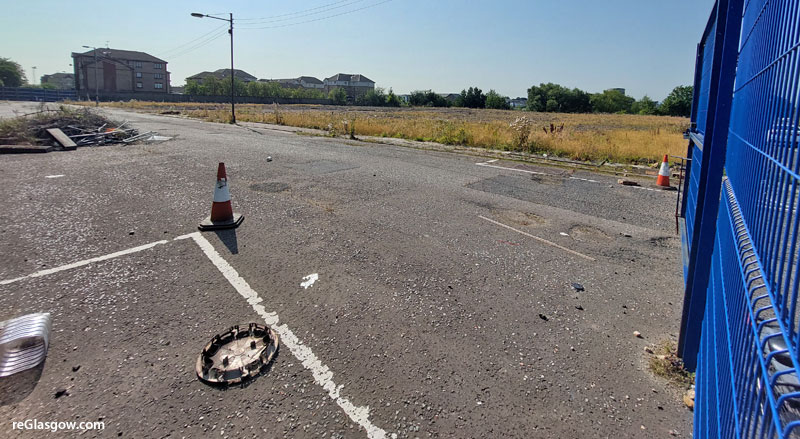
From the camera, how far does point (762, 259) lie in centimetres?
127

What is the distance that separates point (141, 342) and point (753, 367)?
3.68m

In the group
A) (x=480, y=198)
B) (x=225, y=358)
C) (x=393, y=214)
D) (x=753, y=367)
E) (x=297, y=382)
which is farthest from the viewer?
(x=480, y=198)

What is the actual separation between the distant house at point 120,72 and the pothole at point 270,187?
94.9 meters

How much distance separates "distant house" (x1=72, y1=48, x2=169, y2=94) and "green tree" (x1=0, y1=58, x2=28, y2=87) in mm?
20433

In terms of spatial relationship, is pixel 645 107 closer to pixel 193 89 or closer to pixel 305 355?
pixel 193 89

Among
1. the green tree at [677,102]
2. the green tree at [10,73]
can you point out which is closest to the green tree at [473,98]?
the green tree at [677,102]

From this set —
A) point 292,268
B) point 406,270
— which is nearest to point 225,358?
point 292,268

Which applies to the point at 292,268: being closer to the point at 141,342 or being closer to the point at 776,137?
the point at 141,342

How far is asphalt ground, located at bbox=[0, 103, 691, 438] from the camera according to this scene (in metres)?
2.56

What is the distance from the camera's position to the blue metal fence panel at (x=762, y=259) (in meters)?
0.99

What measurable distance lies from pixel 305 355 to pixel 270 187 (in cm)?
595

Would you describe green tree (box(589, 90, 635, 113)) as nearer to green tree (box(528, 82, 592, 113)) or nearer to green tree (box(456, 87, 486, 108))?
green tree (box(528, 82, 592, 113))

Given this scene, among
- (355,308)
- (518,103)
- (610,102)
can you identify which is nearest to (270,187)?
(355,308)

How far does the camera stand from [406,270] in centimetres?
462
